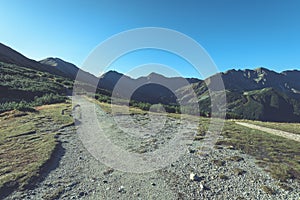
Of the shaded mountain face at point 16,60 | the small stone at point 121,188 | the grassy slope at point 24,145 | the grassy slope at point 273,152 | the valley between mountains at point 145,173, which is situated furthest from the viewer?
the shaded mountain face at point 16,60

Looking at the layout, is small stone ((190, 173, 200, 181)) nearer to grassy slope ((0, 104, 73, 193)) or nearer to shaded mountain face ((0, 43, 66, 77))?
grassy slope ((0, 104, 73, 193))

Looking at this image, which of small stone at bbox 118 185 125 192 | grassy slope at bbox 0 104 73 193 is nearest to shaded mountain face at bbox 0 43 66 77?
grassy slope at bbox 0 104 73 193

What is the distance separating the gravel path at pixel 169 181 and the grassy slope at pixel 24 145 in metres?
1.31

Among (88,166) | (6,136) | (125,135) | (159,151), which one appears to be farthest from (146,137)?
(6,136)

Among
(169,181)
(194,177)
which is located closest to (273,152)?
(194,177)

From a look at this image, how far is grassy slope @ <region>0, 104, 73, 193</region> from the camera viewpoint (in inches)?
553

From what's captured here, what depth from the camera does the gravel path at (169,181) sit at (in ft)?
40.5

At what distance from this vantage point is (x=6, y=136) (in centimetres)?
2317

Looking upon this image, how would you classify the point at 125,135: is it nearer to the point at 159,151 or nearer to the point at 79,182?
the point at 159,151

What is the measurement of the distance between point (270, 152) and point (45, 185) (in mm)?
18741

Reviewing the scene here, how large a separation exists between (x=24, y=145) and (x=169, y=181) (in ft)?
45.8

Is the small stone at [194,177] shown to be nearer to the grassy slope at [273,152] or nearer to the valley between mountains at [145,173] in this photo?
the valley between mountains at [145,173]

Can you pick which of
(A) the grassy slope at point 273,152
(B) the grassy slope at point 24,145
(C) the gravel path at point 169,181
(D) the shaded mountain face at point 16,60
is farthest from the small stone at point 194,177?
(D) the shaded mountain face at point 16,60

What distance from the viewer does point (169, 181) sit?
554 inches
